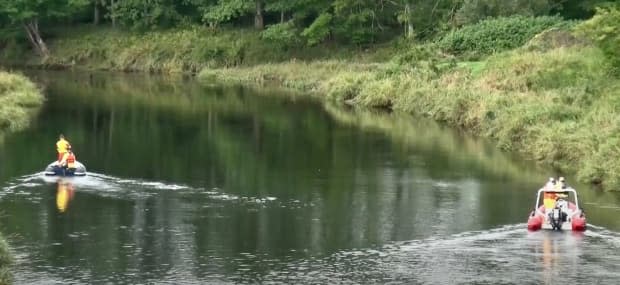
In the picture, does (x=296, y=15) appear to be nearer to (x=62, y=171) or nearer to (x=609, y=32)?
(x=609, y=32)

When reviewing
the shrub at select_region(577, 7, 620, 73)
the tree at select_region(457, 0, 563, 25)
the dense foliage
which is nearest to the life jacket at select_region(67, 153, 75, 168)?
the shrub at select_region(577, 7, 620, 73)

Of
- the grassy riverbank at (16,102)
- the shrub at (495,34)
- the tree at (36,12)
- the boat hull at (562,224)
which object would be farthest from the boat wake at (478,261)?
the tree at (36,12)

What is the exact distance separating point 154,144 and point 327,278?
842 inches

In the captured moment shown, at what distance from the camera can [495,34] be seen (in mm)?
60281

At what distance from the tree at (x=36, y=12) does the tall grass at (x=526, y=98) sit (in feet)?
101

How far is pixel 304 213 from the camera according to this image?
1121 inches

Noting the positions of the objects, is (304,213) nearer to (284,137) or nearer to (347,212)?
(347,212)

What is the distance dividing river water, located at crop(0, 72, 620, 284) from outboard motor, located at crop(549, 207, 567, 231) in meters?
0.41

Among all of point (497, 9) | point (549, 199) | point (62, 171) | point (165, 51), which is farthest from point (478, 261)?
point (165, 51)

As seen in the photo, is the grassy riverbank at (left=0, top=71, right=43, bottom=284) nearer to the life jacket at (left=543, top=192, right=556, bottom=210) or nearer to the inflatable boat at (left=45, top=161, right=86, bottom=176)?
the inflatable boat at (left=45, top=161, right=86, bottom=176)

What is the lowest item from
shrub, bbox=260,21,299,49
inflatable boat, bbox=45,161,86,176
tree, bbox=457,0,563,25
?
inflatable boat, bbox=45,161,86,176

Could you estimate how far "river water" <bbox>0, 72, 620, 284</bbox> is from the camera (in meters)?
22.6

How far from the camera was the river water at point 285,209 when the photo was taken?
74.1ft

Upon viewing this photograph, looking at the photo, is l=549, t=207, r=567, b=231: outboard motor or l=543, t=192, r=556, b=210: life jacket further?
l=543, t=192, r=556, b=210: life jacket
